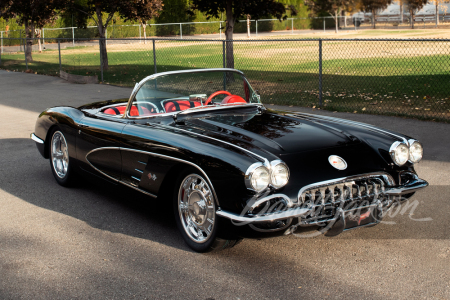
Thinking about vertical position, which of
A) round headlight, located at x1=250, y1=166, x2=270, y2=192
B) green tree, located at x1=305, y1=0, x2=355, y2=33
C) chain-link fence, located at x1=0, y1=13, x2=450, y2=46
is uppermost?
green tree, located at x1=305, y1=0, x2=355, y2=33

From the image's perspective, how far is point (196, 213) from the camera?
3.98 m

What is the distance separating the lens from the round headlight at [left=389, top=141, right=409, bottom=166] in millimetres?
4078

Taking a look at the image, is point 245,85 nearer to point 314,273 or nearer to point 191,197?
point 191,197

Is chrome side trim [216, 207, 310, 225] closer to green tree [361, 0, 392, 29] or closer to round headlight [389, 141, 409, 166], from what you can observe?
round headlight [389, 141, 409, 166]

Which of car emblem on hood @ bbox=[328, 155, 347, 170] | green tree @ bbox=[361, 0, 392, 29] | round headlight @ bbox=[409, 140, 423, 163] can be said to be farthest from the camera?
green tree @ bbox=[361, 0, 392, 29]

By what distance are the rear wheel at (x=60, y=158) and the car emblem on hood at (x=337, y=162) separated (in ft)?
9.87

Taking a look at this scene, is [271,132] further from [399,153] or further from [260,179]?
[399,153]

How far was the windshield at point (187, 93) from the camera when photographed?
4.81 m

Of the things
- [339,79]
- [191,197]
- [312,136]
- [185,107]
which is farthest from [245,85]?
[339,79]

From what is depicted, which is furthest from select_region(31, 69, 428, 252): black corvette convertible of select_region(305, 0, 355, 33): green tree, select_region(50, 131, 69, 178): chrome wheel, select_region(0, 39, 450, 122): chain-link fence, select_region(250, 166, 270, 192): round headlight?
select_region(305, 0, 355, 33): green tree

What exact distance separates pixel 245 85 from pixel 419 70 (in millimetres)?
12958

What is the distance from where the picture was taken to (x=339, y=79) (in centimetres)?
1506

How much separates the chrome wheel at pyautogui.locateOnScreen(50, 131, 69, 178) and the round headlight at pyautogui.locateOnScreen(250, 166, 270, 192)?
9.59 ft

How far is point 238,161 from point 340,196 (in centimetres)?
78
